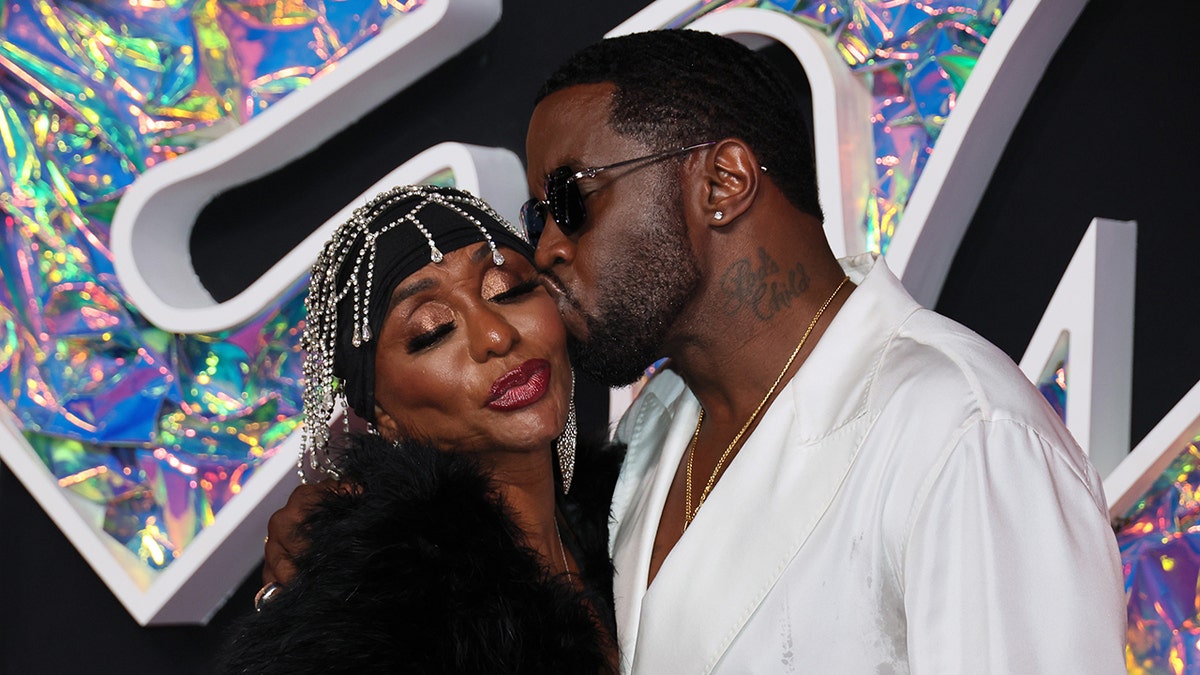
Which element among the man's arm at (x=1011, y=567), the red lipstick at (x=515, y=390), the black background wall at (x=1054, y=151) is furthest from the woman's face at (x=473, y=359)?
the black background wall at (x=1054, y=151)

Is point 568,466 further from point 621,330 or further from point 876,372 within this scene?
point 876,372

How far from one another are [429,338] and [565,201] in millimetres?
295

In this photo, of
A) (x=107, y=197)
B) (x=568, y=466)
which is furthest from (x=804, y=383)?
(x=107, y=197)

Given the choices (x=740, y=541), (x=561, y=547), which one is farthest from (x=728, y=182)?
(x=561, y=547)

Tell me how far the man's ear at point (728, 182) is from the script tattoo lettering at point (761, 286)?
0.07 metres

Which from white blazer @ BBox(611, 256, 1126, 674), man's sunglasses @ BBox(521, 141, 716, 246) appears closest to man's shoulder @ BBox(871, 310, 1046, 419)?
white blazer @ BBox(611, 256, 1126, 674)

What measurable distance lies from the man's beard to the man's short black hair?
13cm

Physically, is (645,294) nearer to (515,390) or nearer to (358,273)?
(515,390)

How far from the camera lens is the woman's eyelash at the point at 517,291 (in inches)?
76.1

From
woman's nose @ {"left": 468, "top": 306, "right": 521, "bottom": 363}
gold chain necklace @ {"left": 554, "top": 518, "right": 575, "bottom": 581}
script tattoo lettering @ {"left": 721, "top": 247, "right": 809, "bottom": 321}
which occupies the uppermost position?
woman's nose @ {"left": 468, "top": 306, "right": 521, "bottom": 363}

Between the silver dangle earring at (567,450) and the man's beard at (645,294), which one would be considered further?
the silver dangle earring at (567,450)

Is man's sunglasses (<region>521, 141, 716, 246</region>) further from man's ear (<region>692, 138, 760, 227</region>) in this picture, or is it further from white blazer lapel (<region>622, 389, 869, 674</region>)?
white blazer lapel (<region>622, 389, 869, 674</region>)

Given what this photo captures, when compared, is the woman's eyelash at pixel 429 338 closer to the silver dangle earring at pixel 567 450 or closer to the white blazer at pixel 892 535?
the silver dangle earring at pixel 567 450

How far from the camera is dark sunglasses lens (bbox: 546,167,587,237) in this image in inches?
73.5
